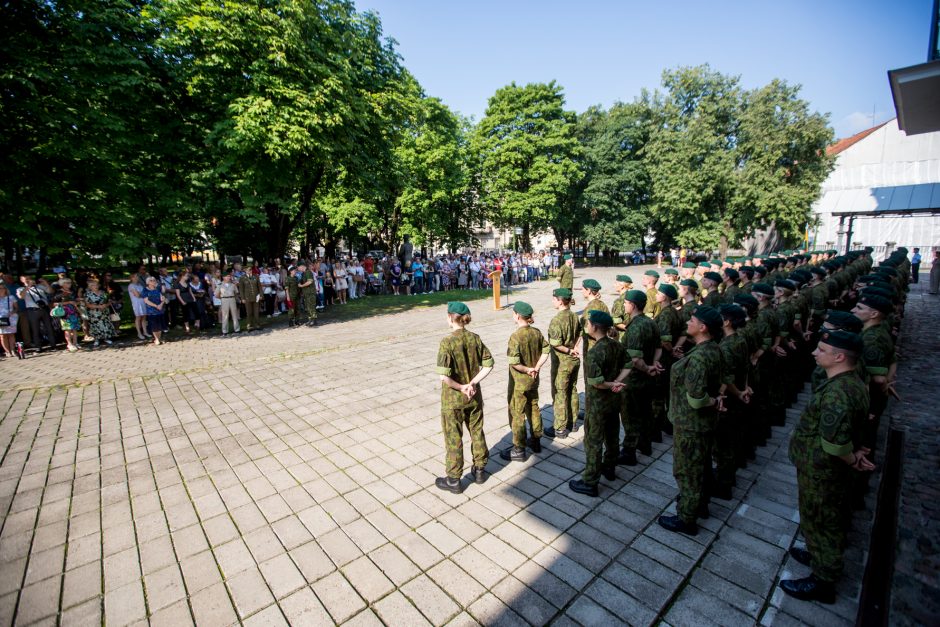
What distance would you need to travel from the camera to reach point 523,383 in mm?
5133

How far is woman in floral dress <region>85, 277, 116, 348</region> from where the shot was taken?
11617 millimetres

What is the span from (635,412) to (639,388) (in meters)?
0.31

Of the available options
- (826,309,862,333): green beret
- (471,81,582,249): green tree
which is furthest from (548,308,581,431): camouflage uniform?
(471,81,582,249): green tree

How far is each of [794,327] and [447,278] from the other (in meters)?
19.8

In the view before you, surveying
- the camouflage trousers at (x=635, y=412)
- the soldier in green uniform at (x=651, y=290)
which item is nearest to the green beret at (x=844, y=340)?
the camouflage trousers at (x=635, y=412)

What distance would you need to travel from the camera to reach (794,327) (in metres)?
6.57

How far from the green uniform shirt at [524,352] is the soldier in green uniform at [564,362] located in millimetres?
273

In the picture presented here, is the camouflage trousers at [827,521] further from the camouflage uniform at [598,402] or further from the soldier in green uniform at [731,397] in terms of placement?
the camouflage uniform at [598,402]

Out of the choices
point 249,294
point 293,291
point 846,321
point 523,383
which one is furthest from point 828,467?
point 249,294

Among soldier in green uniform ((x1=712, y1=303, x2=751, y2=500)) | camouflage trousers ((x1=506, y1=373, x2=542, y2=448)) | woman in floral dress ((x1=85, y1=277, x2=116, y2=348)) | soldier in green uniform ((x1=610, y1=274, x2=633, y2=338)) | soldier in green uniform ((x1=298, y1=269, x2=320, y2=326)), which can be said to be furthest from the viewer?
soldier in green uniform ((x1=298, y1=269, x2=320, y2=326))

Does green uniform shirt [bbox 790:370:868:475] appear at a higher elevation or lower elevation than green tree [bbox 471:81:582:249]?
lower

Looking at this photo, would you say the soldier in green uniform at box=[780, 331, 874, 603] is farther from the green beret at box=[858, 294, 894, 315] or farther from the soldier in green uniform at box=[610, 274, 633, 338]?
the soldier in green uniform at box=[610, 274, 633, 338]

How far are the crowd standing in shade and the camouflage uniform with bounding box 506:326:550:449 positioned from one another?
16 mm

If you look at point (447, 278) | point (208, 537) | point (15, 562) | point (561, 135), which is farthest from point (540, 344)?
point (561, 135)
